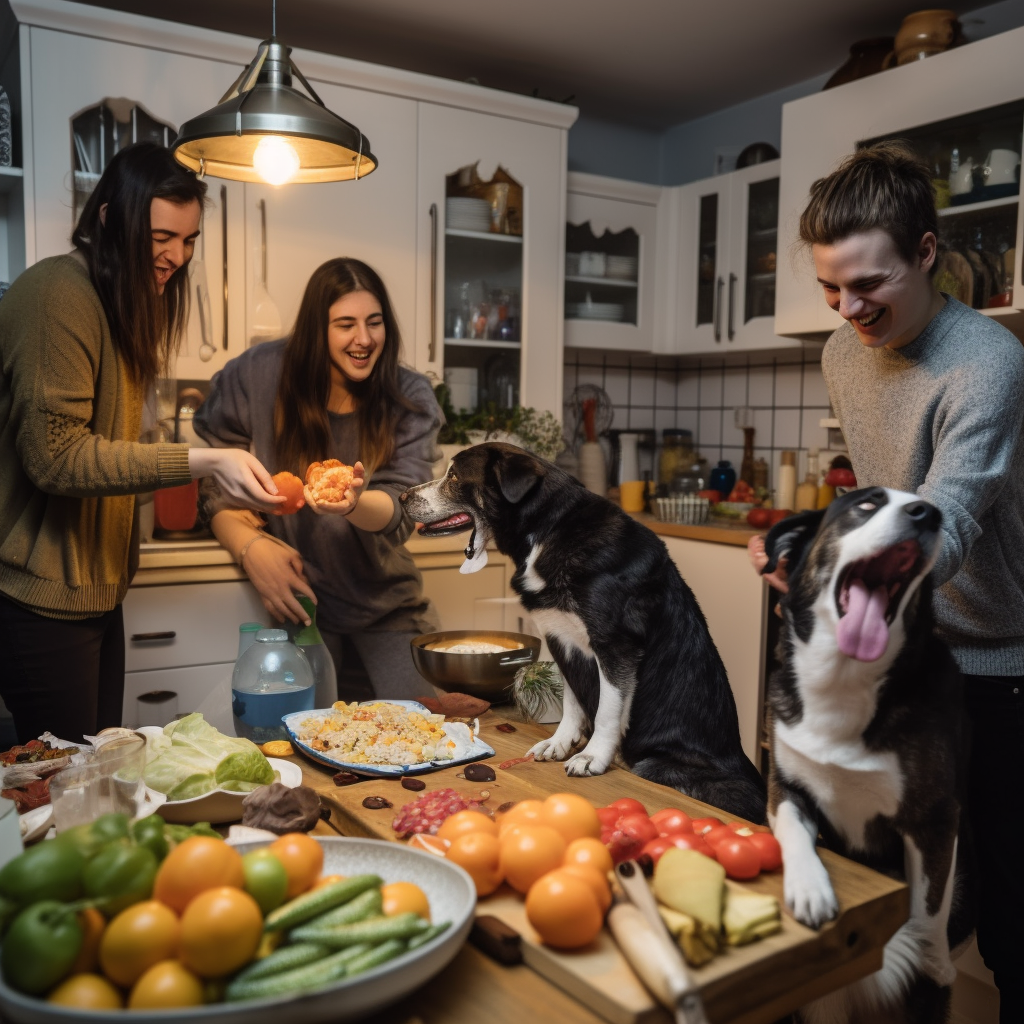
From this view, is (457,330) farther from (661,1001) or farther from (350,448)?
(661,1001)

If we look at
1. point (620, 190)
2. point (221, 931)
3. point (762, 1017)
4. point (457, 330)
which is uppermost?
point (620, 190)

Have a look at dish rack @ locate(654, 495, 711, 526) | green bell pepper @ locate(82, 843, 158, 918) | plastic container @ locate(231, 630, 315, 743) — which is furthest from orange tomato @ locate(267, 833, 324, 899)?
dish rack @ locate(654, 495, 711, 526)

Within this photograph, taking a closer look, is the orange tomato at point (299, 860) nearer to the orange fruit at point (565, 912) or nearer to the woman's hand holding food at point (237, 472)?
the orange fruit at point (565, 912)

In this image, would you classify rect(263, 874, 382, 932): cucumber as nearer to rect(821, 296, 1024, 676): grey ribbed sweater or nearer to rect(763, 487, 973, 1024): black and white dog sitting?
rect(763, 487, 973, 1024): black and white dog sitting

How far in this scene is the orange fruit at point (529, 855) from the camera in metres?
0.92

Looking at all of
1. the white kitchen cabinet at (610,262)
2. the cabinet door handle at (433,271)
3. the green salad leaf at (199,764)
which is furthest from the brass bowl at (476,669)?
the white kitchen cabinet at (610,262)

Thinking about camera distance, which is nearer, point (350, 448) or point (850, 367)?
point (850, 367)

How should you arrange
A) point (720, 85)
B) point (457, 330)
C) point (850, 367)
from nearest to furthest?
1. point (850, 367)
2. point (457, 330)
3. point (720, 85)

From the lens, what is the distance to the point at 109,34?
270cm

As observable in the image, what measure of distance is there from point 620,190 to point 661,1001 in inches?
137

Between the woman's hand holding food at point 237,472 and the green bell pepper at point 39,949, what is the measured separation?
1.06 metres

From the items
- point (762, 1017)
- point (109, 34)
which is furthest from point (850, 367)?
point (109, 34)

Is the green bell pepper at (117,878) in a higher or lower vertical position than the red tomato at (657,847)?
higher

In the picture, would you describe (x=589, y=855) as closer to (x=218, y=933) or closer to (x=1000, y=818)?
(x=218, y=933)
